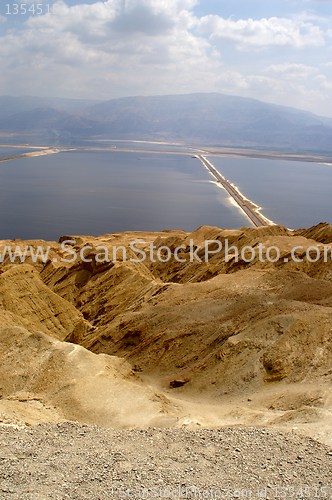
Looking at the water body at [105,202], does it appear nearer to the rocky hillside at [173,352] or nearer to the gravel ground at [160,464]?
the rocky hillside at [173,352]

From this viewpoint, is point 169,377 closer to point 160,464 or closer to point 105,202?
point 160,464

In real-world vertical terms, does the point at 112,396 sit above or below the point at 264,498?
below

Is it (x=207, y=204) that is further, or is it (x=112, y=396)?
(x=207, y=204)

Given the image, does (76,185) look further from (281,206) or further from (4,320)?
(4,320)

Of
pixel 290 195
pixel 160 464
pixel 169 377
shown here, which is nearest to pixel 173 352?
pixel 169 377

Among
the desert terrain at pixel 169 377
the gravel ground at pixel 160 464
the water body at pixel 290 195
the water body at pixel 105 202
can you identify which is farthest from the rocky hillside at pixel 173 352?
the water body at pixel 290 195

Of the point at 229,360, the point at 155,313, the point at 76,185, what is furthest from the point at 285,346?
the point at 76,185
